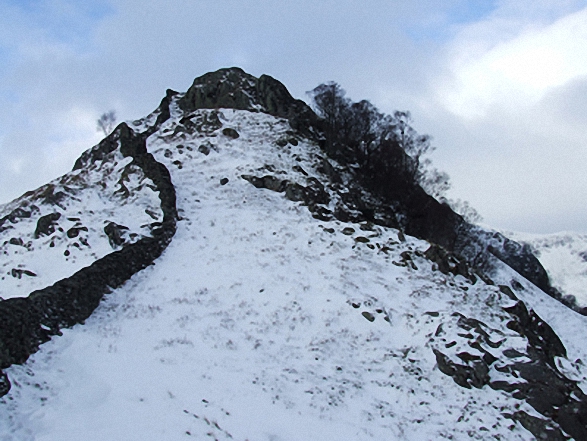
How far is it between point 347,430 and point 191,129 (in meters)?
34.2

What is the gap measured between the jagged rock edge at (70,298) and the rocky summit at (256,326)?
0.24ft

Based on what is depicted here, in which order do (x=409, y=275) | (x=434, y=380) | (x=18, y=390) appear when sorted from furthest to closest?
(x=409, y=275), (x=434, y=380), (x=18, y=390)

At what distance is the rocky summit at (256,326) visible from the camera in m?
10.0

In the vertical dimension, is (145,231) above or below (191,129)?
below

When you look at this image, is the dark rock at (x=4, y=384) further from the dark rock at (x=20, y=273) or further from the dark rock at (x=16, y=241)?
the dark rock at (x=16, y=241)

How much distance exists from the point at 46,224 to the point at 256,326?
1462 cm

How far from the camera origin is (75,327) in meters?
13.4

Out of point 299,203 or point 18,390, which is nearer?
point 18,390

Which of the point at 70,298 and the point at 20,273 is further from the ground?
the point at 70,298

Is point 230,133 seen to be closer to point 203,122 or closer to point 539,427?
point 203,122

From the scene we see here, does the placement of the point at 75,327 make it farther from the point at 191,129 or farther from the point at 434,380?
the point at 191,129

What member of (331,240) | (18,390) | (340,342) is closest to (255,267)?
(331,240)

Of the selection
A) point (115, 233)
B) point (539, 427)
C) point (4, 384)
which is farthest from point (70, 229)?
point (539, 427)

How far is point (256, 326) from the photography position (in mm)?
14523
